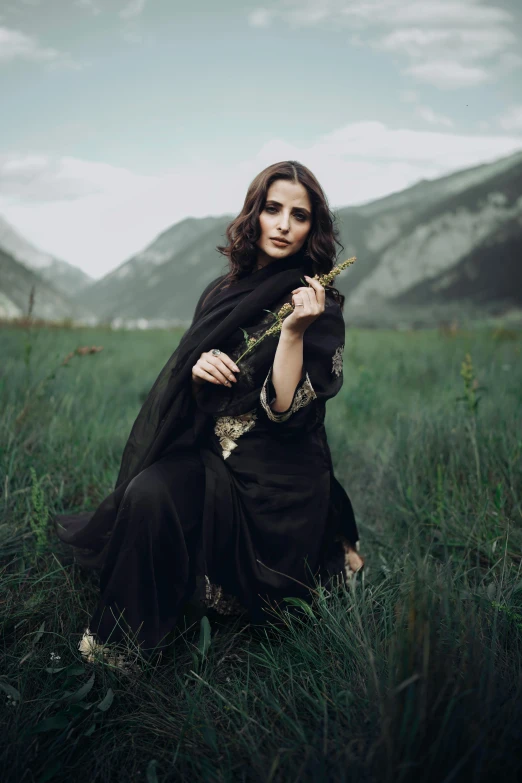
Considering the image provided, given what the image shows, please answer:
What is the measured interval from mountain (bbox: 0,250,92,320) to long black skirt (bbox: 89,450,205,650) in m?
7.68

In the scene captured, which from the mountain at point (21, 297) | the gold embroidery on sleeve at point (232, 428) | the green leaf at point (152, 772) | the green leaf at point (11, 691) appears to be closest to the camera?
the green leaf at point (152, 772)

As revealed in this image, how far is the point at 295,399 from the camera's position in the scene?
182 centimetres

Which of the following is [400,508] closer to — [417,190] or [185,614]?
[185,614]

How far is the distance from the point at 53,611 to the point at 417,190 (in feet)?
60.4

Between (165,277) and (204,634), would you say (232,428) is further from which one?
(165,277)

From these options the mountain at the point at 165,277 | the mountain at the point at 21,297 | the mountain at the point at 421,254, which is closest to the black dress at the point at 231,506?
the mountain at the point at 21,297

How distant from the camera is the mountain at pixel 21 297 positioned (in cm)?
899

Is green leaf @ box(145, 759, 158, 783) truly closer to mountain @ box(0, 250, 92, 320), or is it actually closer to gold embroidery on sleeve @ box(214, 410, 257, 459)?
gold embroidery on sleeve @ box(214, 410, 257, 459)

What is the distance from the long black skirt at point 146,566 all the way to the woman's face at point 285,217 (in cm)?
89

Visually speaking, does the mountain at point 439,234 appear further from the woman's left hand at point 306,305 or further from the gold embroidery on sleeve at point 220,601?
the gold embroidery on sleeve at point 220,601

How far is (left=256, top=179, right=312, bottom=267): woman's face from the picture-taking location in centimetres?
198

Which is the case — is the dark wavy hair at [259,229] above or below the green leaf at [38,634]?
above

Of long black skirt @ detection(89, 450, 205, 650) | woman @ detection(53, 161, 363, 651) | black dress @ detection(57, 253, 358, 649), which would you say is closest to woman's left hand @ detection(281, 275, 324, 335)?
woman @ detection(53, 161, 363, 651)

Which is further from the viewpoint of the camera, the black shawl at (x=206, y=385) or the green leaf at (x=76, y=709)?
the black shawl at (x=206, y=385)
